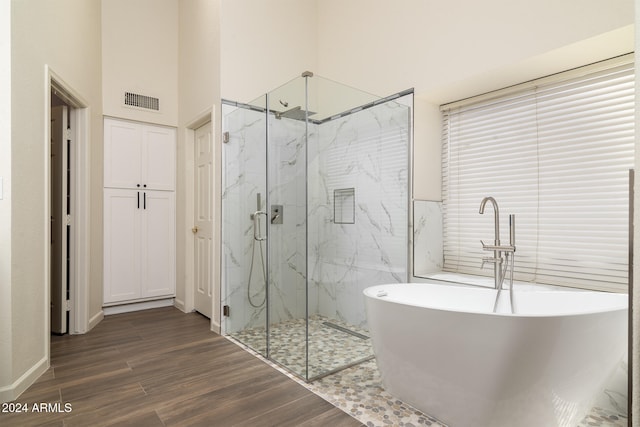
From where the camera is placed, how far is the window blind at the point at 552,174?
2100mm

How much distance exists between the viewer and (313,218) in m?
2.34

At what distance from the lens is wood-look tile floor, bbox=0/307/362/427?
178 centimetres

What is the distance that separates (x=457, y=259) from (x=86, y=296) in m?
3.22

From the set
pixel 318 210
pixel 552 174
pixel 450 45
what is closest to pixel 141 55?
pixel 318 210

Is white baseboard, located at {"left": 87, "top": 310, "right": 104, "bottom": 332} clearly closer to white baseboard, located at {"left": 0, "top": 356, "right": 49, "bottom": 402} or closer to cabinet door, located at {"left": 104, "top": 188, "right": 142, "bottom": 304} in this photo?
cabinet door, located at {"left": 104, "top": 188, "right": 142, "bottom": 304}

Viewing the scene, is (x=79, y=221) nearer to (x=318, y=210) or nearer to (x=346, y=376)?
(x=318, y=210)

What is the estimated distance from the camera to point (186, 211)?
3793 millimetres

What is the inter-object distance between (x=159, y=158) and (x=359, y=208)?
2541 mm

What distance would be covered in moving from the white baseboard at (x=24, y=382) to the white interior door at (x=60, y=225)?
828mm

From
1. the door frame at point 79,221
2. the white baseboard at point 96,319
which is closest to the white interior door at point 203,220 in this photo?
the white baseboard at point 96,319

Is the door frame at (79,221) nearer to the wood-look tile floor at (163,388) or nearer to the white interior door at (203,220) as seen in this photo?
the wood-look tile floor at (163,388)

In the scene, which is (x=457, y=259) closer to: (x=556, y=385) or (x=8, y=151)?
(x=556, y=385)

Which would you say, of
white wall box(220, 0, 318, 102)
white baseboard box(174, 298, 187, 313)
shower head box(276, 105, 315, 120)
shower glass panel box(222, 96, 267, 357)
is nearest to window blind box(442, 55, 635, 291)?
shower head box(276, 105, 315, 120)

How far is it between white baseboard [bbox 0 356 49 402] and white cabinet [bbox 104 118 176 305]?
142 centimetres
